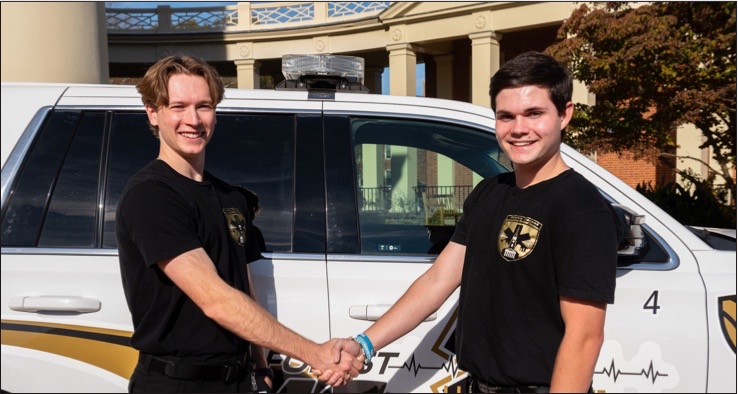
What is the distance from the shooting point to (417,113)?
2.95m

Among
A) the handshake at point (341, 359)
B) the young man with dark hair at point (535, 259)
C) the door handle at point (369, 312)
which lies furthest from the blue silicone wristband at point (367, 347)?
the young man with dark hair at point (535, 259)

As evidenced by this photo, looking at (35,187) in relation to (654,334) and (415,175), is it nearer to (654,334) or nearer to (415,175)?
(415,175)

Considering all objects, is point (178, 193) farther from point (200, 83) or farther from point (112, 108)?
point (112, 108)

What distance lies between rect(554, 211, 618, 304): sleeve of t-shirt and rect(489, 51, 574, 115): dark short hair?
1.29 ft

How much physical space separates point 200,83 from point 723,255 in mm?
2165

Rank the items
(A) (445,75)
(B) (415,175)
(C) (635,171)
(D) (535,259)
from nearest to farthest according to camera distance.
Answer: (D) (535,259), (B) (415,175), (C) (635,171), (A) (445,75)

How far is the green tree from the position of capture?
8.92 meters

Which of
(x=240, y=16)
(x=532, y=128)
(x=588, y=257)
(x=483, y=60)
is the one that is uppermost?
(x=240, y=16)

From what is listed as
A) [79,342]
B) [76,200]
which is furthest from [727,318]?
[76,200]

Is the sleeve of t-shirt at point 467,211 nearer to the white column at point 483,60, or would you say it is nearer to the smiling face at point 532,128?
the smiling face at point 532,128

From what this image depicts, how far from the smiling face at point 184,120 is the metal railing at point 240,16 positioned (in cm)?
1637

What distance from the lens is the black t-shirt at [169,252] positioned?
2.00m

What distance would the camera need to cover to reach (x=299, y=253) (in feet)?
8.86

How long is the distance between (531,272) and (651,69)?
27.6ft
